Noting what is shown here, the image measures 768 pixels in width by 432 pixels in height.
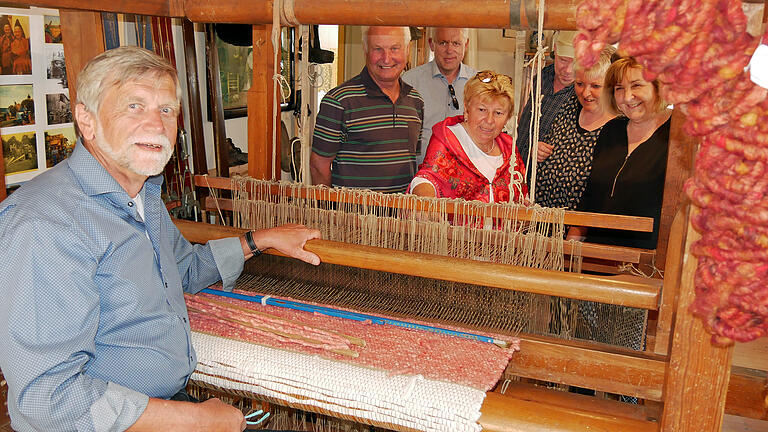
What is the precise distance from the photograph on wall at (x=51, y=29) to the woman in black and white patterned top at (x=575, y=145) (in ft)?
8.24

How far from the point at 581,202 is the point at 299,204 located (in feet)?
4.15

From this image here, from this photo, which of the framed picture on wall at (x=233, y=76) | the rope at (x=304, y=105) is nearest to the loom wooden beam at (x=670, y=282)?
the rope at (x=304, y=105)

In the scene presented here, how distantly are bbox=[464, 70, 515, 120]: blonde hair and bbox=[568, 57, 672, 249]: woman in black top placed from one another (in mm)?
438

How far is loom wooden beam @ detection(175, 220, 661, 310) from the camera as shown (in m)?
1.53

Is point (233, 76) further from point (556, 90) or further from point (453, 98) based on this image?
point (556, 90)

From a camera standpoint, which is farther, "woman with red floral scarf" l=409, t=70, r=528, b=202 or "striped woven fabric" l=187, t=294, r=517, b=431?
"woman with red floral scarf" l=409, t=70, r=528, b=202

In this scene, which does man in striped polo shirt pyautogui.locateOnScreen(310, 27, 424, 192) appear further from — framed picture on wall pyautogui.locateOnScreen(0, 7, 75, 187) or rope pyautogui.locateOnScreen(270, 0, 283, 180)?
framed picture on wall pyautogui.locateOnScreen(0, 7, 75, 187)

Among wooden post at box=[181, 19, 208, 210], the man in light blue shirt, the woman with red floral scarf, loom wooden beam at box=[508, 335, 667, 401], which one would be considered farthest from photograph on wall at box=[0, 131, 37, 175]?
loom wooden beam at box=[508, 335, 667, 401]

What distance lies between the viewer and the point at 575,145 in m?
2.88

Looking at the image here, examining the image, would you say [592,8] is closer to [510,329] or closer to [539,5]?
[539,5]

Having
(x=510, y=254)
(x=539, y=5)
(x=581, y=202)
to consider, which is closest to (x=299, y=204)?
(x=510, y=254)

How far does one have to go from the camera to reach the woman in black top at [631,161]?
8.30 ft

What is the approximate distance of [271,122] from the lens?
244 cm

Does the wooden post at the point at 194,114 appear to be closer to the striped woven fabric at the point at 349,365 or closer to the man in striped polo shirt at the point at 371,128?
the man in striped polo shirt at the point at 371,128
